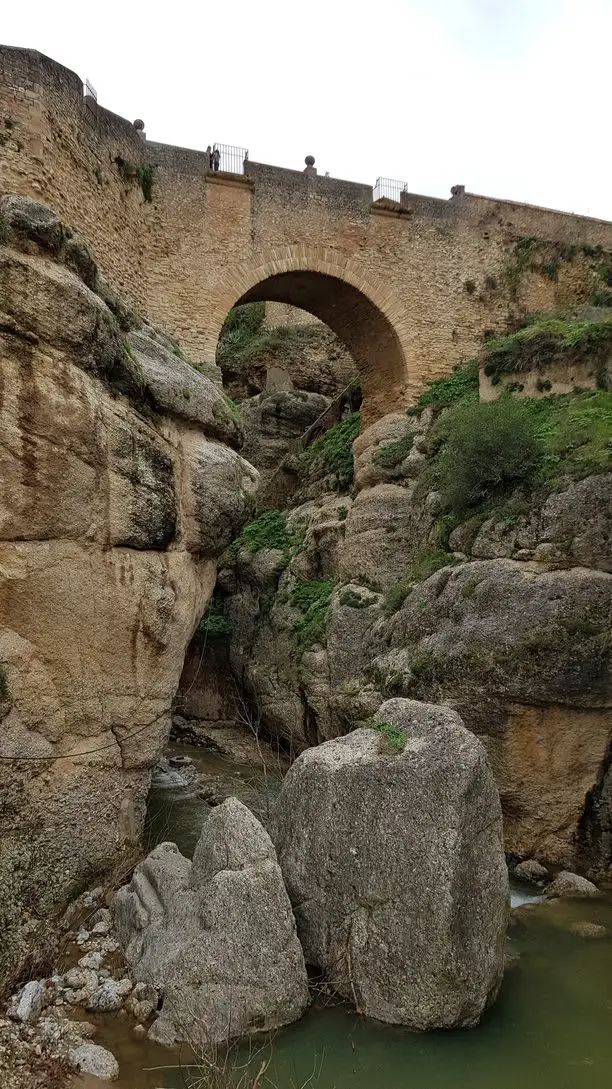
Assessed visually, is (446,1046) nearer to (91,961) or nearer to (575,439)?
(91,961)

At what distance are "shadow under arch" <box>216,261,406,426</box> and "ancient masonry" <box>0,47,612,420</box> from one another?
3 cm

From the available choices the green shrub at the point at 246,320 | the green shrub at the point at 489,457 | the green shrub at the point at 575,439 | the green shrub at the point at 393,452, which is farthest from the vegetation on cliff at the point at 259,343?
the green shrub at the point at 575,439

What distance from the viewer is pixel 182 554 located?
273 inches

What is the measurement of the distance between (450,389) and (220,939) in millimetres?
12419

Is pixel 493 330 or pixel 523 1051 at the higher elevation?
pixel 493 330

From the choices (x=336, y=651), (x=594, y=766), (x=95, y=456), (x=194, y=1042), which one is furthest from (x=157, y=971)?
(x=336, y=651)

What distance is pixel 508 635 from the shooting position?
8.37 m

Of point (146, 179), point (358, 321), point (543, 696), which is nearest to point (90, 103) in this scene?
point (146, 179)

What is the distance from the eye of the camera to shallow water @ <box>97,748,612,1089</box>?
4.72m

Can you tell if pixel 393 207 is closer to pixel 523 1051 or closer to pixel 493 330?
pixel 493 330

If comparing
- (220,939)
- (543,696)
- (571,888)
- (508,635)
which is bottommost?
(571,888)

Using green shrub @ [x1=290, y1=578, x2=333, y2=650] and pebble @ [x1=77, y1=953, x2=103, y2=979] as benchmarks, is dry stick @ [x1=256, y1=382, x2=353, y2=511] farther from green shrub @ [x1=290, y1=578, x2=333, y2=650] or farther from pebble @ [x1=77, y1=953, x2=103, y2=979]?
pebble @ [x1=77, y1=953, x2=103, y2=979]

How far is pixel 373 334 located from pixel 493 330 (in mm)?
2809

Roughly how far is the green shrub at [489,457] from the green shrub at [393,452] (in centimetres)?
345
